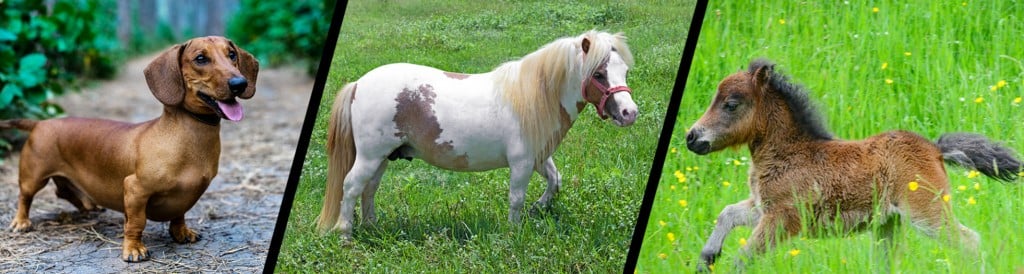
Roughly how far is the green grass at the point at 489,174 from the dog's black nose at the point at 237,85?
31 cm

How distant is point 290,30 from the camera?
8.40 meters

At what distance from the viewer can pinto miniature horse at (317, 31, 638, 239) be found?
220cm

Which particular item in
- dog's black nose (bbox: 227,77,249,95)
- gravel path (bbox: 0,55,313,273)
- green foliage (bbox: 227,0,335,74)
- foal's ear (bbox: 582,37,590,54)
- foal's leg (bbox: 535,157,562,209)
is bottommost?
green foliage (bbox: 227,0,335,74)

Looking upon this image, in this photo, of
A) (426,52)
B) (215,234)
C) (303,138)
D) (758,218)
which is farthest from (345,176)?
(215,234)

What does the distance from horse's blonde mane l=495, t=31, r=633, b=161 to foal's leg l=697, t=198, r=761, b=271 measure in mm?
427

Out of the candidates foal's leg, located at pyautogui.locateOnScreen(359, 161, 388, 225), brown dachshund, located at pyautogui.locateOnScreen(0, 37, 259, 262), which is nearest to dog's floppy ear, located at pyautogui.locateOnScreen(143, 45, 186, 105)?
brown dachshund, located at pyautogui.locateOnScreen(0, 37, 259, 262)

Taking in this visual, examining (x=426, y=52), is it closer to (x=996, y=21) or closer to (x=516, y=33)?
(x=516, y=33)

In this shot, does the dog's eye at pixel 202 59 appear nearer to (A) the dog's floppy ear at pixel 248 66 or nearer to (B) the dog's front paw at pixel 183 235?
(A) the dog's floppy ear at pixel 248 66

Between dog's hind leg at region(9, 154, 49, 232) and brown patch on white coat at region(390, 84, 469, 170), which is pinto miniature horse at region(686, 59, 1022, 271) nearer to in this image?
brown patch on white coat at region(390, 84, 469, 170)

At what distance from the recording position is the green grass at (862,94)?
2354mm

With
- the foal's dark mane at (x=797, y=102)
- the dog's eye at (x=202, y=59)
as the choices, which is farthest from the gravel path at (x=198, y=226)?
the foal's dark mane at (x=797, y=102)

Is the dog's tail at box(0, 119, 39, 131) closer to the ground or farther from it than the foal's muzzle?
closer to the ground

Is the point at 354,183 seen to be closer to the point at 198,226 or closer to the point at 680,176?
the point at 680,176

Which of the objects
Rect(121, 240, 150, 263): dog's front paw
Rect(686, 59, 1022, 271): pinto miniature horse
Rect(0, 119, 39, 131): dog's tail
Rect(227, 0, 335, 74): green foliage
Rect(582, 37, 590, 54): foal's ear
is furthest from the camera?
Rect(227, 0, 335, 74): green foliage
